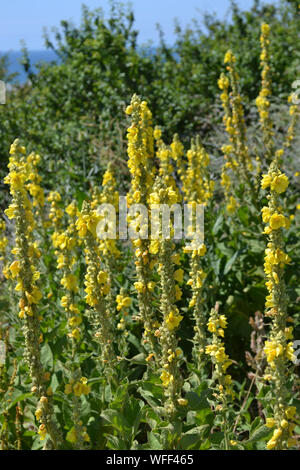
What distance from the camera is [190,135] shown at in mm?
8219

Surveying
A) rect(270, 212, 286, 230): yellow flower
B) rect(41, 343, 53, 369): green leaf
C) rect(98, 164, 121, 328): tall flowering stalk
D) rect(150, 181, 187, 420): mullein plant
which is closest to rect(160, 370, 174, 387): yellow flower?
rect(150, 181, 187, 420): mullein plant

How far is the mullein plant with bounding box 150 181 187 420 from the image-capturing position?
2.55 meters

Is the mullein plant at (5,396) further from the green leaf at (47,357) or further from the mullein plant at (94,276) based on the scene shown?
the mullein plant at (94,276)

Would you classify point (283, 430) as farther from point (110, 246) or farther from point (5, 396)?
point (110, 246)

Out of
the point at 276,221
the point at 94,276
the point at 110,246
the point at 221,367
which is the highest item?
the point at 276,221

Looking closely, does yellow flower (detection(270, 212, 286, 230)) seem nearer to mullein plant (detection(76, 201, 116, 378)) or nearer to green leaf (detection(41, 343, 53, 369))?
mullein plant (detection(76, 201, 116, 378))

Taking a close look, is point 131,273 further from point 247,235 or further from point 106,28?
point 106,28

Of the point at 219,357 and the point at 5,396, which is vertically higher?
the point at 219,357

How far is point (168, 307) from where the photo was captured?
2.60m

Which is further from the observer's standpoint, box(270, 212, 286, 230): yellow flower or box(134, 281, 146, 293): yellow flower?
box(134, 281, 146, 293): yellow flower

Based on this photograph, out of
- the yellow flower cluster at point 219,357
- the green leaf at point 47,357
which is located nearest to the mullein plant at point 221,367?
the yellow flower cluster at point 219,357

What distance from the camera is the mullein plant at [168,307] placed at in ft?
8.36

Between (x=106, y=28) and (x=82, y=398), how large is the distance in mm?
6248

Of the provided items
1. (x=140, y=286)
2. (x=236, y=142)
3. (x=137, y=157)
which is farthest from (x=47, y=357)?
(x=236, y=142)
